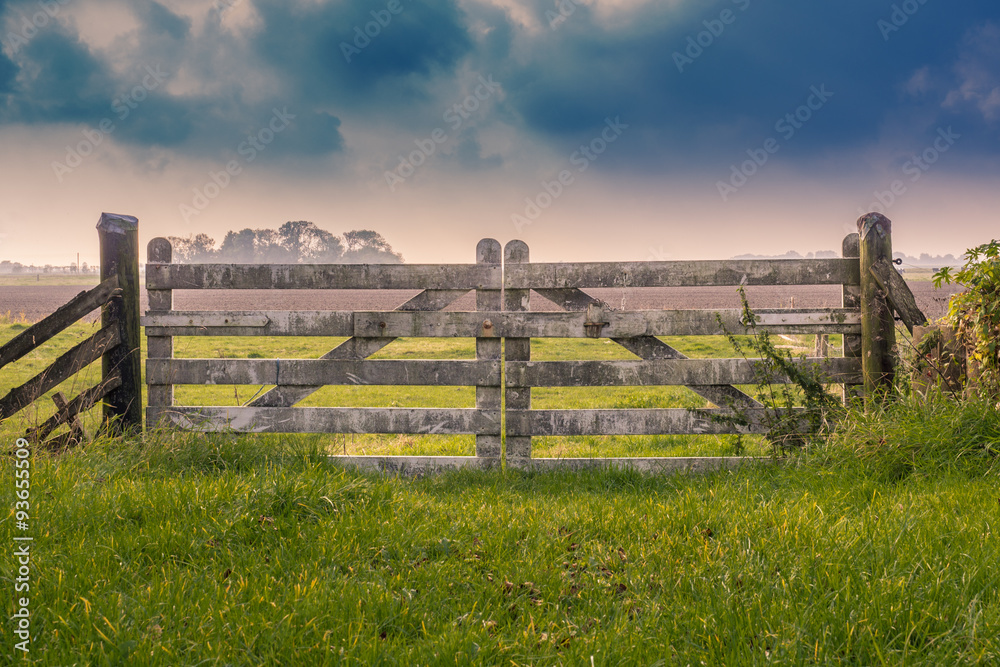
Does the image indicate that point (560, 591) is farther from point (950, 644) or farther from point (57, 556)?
point (57, 556)

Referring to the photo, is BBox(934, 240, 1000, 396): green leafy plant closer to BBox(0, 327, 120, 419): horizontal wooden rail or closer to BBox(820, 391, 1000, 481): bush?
BBox(820, 391, 1000, 481): bush

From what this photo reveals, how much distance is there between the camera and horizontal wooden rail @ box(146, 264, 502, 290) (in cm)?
570

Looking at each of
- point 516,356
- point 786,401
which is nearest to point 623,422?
point 516,356

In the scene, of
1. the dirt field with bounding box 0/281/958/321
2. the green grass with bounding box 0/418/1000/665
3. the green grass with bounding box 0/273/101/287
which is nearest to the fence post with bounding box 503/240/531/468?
the green grass with bounding box 0/418/1000/665

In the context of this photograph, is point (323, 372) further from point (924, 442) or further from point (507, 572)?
point (924, 442)

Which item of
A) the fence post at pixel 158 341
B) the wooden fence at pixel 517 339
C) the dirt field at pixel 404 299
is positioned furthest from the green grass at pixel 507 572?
the dirt field at pixel 404 299

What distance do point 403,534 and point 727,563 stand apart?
1.77 meters

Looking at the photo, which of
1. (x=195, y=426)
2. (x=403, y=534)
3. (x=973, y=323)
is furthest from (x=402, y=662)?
(x=973, y=323)

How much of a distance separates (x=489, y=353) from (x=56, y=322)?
4.10 m

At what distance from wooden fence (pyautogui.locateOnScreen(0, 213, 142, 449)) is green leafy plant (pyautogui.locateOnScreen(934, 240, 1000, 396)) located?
7454 millimetres

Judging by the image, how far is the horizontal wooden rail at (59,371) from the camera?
5398 mm

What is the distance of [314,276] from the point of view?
575 cm

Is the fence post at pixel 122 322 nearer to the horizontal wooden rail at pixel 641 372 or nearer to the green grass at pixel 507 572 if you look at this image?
the green grass at pixel 507 572

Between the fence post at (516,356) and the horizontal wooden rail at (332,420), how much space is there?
0.19 meters
